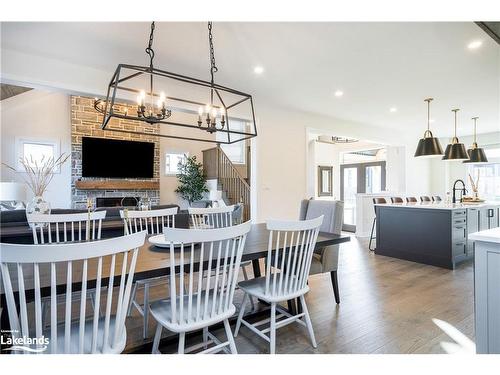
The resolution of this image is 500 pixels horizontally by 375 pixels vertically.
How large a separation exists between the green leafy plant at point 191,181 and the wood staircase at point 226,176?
41cm

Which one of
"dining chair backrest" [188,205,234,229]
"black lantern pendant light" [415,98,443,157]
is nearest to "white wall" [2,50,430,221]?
"dining chair backrest" [188,205,234,229]

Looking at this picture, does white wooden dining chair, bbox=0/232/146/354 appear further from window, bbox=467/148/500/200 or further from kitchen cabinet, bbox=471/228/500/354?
window, bbox=467/148/500/200

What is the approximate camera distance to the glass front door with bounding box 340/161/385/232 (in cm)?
812

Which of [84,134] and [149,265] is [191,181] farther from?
[149,265]

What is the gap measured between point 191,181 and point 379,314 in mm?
6455

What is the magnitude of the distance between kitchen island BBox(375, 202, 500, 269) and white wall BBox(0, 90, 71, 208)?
7069 millimetres

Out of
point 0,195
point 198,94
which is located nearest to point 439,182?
point 198,94

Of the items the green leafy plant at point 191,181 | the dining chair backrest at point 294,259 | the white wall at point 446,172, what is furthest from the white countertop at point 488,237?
the white wall at point 446,172

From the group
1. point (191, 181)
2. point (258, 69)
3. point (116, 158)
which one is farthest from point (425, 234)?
point (116, 158)

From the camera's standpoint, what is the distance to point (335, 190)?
344 inches

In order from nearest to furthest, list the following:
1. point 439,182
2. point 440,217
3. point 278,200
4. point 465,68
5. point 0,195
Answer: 1. point 465,68
2. point 440,217
3. point 0,195
4. point 278,200
5. point 439,182

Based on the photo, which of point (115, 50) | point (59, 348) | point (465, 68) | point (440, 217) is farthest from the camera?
point (440, 217)

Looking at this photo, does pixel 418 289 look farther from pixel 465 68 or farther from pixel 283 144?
pixel 283 144

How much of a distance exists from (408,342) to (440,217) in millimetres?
2651
